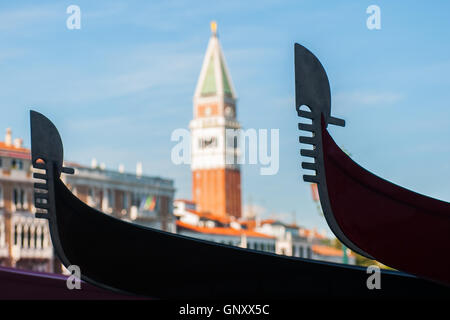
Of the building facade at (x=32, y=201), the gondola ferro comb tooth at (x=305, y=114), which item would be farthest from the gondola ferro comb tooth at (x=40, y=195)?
the building facade at (x=32, y=201)

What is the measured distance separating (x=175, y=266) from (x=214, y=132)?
11447cm

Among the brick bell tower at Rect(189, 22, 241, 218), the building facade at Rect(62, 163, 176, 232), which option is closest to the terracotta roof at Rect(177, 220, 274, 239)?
the building facade at Rect(62, 163, 176, 232)

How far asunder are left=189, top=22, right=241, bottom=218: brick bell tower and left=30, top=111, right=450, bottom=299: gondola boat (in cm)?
10916

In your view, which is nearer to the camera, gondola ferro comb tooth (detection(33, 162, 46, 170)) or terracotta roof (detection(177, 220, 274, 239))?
gondola ferro comb tooth (detection(33, 162, 46, 170))

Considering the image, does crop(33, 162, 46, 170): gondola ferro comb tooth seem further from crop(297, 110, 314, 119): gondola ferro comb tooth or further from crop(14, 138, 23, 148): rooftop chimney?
crop(14, 138, 23, 148): rooftop chimney

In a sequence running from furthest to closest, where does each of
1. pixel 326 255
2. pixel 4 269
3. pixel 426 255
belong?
pixel 326 255
pixel 4 269
pixel 426 255

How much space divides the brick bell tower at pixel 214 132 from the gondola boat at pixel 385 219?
370 feet

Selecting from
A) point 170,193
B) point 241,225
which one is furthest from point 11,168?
point 241,225

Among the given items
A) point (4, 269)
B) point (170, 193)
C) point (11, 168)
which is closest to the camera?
point (4, 269)

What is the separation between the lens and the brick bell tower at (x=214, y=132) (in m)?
128

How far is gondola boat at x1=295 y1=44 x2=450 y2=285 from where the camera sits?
13.7 metres

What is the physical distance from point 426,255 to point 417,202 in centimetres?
63
